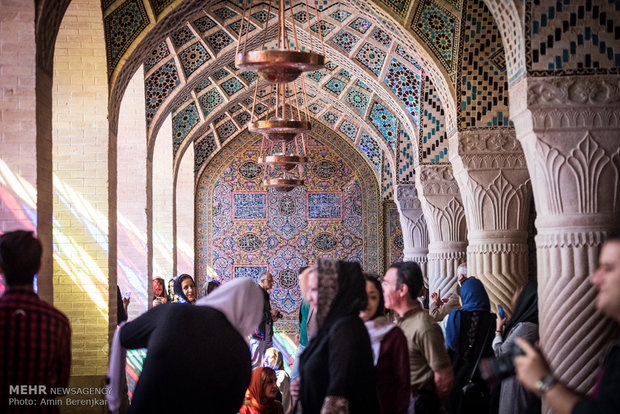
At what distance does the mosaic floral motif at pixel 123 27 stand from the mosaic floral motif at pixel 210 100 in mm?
4322

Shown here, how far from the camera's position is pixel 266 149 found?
14.7m

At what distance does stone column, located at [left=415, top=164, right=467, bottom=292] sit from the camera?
1002cm

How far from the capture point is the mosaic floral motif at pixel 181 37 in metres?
9.72

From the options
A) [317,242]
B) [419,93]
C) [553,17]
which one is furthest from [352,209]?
[553,17]

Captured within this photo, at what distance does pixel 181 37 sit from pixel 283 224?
5682 mm

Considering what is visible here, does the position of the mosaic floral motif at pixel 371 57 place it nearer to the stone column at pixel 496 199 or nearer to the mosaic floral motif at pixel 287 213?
the stone column at pixel 496 199

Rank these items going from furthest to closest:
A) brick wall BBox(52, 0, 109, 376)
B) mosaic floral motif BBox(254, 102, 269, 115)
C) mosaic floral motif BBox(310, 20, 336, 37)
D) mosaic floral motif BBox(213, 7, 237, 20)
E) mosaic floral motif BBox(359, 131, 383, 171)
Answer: mosaic floral motif BBox(359, 131, 383, 171) < mosaic floral motif BBox(254, 102, 269, 115) < mosaic floral motif BBox(310, 20, 336, 37) < mosaic floral motif BBox(213, 7, 237, 20) < brick wall BBox(52, 0, 109, 376)

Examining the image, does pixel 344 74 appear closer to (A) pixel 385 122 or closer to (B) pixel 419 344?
(A) pixel 385 122

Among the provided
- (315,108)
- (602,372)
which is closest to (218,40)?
(315,108)

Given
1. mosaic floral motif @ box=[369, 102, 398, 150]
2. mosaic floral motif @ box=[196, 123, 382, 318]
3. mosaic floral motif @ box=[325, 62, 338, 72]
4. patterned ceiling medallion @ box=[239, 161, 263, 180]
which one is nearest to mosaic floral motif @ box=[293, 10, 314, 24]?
mosaic floral motif @ box=[325, 62, 338, 72]

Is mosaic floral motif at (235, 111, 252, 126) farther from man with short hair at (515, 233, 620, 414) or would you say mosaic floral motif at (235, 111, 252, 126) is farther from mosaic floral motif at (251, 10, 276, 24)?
man with short hair at (515, 233, 620, 414)

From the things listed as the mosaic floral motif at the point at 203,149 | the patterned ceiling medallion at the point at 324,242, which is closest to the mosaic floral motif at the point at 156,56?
the mosaic floral motif at the point at 203,149

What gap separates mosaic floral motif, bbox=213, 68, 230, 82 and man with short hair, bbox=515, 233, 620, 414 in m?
10.1

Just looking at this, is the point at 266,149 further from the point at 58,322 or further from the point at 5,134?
the point at 58,322
